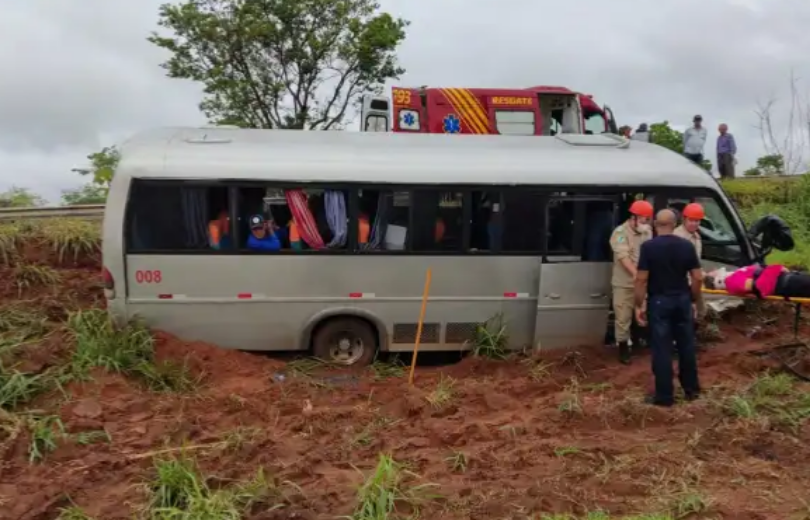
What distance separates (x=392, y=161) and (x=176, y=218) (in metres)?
2.23

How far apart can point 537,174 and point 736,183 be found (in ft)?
37.0

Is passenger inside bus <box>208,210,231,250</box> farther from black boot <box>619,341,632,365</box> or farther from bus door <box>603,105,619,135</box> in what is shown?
bus door <box>603,105,619,135</box>

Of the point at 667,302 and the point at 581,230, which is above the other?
the point at 581,230

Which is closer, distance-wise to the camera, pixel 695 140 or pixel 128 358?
pixel 128 358

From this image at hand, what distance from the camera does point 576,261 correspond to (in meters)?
8.70

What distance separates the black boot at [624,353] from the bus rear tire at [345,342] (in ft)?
8.29

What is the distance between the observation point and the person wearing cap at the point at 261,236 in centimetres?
844

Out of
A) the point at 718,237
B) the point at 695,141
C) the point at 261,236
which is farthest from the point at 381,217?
the point at 695,141

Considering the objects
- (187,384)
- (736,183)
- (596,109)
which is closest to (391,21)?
(596,109)

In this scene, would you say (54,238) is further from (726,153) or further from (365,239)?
(726,153)

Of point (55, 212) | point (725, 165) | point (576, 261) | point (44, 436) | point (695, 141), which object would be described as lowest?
point (44, 436)

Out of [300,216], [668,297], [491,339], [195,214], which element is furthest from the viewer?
[491,339]

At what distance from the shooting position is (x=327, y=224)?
8.57 m

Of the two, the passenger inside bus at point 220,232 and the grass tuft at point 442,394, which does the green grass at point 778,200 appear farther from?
the passenger inside bus at point 220,232
